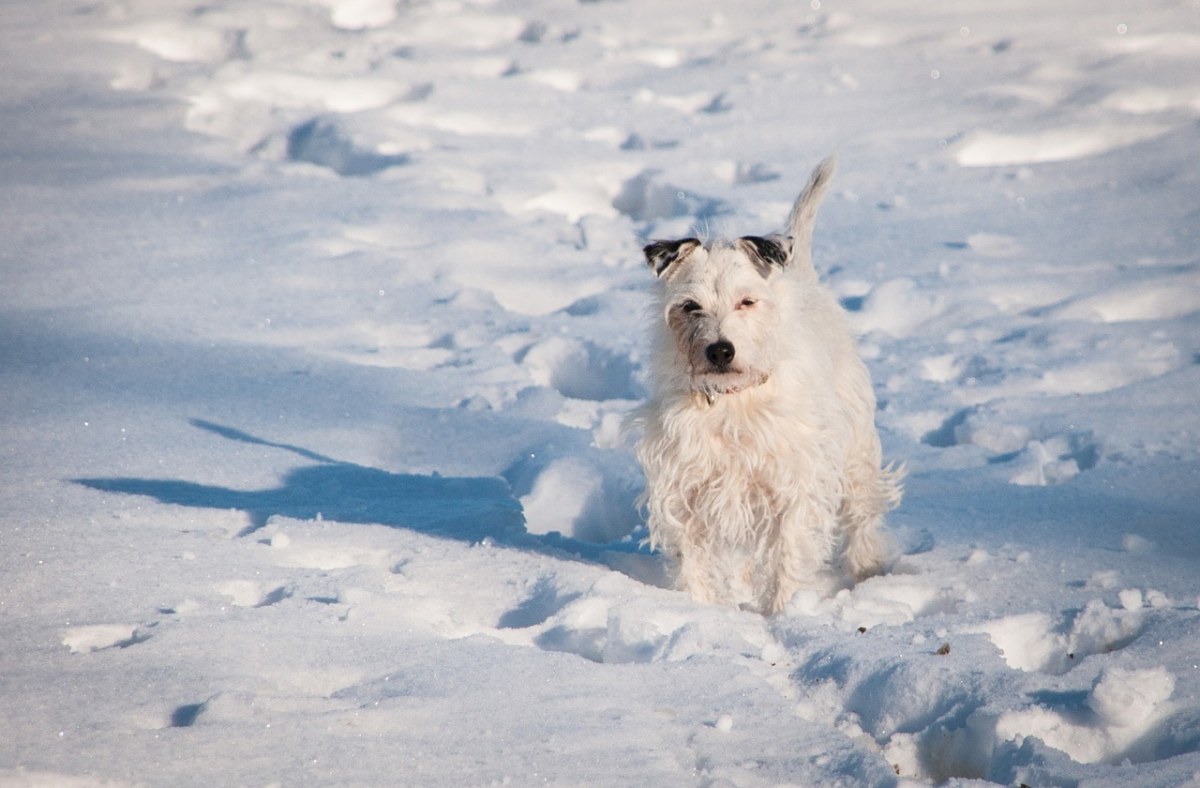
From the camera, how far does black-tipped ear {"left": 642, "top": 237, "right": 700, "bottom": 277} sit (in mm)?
A: 3598

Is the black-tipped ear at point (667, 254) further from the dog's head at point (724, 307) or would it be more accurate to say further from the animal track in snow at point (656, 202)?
the animal track in snow at point (656, 202)

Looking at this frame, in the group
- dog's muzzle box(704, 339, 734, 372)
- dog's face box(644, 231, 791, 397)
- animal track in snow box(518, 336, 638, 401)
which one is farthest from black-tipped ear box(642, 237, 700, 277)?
animal track in snow box(518, 336, 638, 401)

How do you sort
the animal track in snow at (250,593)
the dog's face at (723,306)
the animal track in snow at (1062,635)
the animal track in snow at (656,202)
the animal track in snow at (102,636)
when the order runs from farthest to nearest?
the animal track in snow at (656,202) < the dog's face at (723,306) < the animal track in snow at (250,593) < the animal track in snow at (1062,635) < the animal track in snow at (102,636)

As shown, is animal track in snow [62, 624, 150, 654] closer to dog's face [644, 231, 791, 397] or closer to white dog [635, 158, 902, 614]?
white dog [635, 158, 902, 614]

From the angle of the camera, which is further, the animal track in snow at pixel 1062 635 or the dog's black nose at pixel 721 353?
A: the dog's black nose at pixel 721 353

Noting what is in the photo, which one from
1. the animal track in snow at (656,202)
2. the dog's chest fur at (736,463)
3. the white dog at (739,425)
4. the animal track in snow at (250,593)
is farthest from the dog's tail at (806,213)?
the animal track in snow at (656,202)

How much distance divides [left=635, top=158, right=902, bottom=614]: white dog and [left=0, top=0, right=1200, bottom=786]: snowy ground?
0.97 feet

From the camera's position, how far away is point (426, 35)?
10.8 metres

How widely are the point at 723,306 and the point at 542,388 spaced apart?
1923 mm

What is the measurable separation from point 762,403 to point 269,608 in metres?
1.65

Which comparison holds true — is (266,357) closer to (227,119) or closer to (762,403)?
(762,403)

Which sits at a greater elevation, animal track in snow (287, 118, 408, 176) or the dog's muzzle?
the dog's muzzle

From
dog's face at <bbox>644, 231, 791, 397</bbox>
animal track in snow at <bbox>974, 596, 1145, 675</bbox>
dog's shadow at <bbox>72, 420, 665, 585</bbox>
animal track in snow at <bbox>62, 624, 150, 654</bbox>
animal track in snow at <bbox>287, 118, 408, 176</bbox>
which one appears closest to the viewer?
animal track in snow at <bbox>62, 624, 150, 654</bbox>

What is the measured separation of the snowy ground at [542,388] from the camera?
2.54 m
